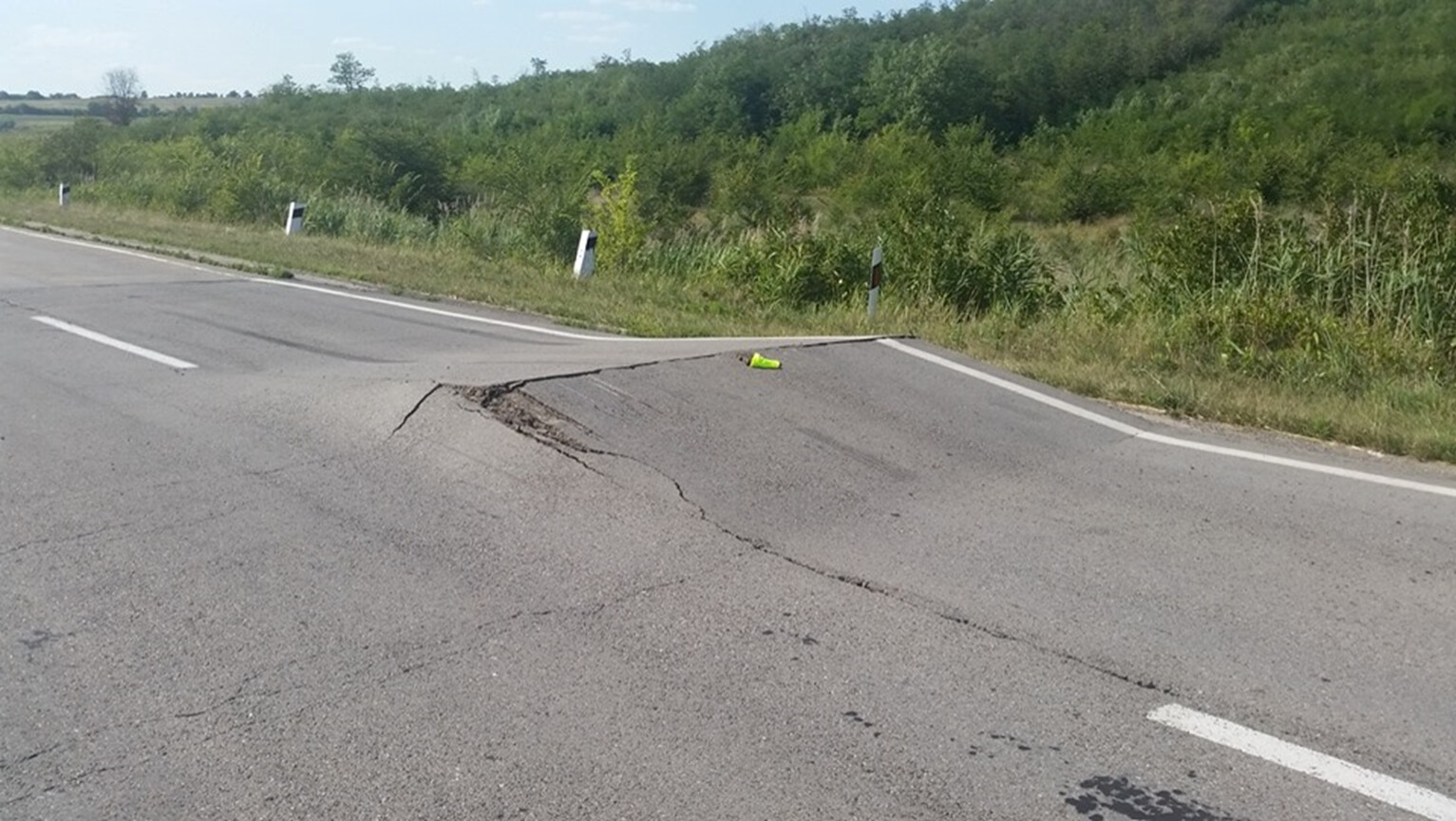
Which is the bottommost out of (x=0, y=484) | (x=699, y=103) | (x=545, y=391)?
(x=0, y=484)

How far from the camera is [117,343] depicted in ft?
35.7

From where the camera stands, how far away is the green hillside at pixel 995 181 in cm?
1198

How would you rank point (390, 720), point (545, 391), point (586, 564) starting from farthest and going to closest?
point (545, 391)
point (586, 564)
point (390, 720)

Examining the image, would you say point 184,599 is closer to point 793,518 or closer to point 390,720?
point 390,720

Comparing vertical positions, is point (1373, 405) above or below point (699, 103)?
below

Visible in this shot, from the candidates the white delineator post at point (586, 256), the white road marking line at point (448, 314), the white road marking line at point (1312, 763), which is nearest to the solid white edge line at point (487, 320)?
the white road marking line at point (448, 314)

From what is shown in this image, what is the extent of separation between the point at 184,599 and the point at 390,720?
1477 mm

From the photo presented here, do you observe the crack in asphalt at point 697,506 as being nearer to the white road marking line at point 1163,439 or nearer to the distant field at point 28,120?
the white road marking line at point 1163,439

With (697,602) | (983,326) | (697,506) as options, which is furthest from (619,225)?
(697,602)

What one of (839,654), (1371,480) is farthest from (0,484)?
(1371,480)

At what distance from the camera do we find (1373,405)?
9547mm

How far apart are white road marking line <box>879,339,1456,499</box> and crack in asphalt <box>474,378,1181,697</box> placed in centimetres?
326

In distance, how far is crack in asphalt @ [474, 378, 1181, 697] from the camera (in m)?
5.03

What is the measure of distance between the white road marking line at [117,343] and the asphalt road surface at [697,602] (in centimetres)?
61
